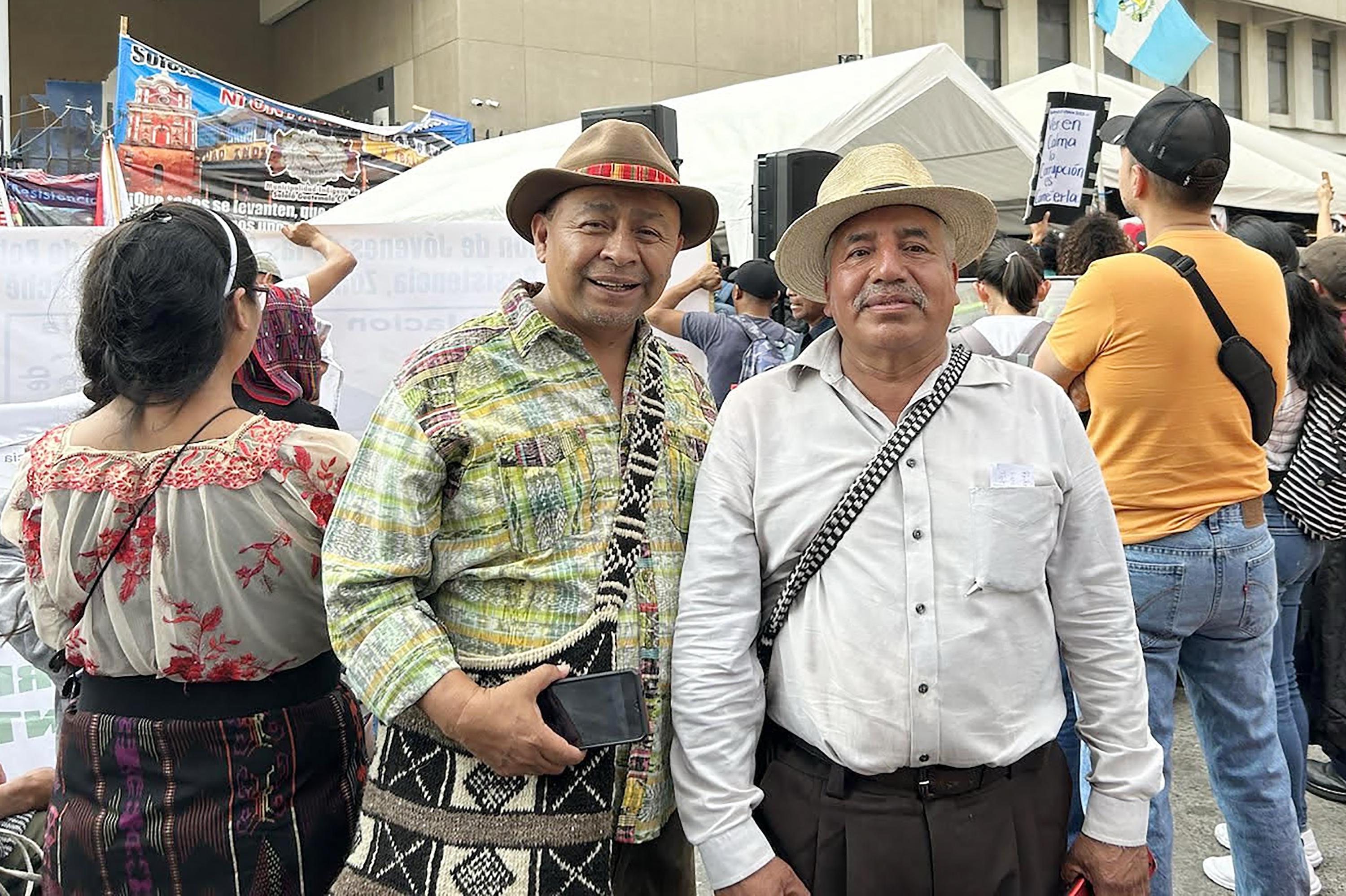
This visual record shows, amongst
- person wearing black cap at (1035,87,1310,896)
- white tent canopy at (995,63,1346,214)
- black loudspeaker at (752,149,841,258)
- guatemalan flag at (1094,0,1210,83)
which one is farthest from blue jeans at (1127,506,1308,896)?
white tent canopy at (995,63,1346,214)

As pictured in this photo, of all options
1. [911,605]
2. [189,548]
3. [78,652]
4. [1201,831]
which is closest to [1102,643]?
[911,605]

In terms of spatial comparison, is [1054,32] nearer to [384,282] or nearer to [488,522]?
[384,282]

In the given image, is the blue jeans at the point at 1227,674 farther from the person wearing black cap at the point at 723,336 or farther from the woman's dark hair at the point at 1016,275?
the person wearing black cap at the point at 723,336

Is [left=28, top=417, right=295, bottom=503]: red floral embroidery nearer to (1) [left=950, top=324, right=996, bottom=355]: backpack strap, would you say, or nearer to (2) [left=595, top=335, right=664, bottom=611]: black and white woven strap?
(2) [left=595, top=335, right=664, bottom=611]: black and white woven strap

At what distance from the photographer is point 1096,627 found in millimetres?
2148

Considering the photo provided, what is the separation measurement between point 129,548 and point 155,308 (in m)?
0.43

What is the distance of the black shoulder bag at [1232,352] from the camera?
2.81 metres

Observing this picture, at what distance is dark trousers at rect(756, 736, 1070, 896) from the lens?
1981 millimetres

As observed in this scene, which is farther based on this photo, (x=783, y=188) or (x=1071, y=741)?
(x=783, y=188)

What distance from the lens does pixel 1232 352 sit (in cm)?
281

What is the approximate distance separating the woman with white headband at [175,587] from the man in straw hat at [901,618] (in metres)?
0.73

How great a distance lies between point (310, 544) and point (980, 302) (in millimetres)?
4621

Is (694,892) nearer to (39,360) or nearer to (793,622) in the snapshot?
(793,622)

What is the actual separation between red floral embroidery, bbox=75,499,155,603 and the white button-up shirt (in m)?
0.94
